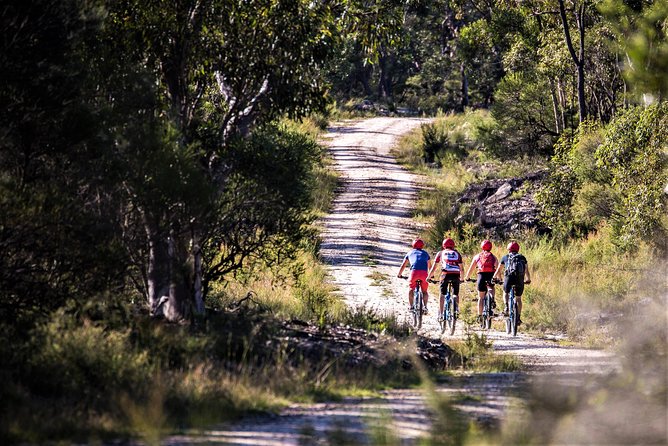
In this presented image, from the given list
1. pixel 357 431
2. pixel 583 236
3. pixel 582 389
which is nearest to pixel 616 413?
pixel 582 389

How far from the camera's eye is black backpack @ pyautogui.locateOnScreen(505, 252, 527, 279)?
16766mm

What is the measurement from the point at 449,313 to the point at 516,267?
4.51 ft

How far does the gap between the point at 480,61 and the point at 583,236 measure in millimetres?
31342

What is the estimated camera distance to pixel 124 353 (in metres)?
9.55

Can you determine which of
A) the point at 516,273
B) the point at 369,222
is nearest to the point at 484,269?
the point at 516,273

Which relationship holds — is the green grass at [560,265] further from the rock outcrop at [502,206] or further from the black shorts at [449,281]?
the black shorts at [449,281]

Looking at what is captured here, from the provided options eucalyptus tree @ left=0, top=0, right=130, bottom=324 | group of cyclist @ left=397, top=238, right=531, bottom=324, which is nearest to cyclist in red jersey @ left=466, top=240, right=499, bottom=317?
group of cyclist @ left=397, top=238, right=531, bottom=324

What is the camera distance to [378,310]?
1883cm

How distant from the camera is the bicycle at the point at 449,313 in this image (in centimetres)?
1693

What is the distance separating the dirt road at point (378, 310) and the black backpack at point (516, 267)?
3.52ft

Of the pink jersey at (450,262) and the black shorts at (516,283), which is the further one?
the pink jersey at (450,262)

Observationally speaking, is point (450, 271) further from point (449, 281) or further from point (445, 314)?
point (445, 314)

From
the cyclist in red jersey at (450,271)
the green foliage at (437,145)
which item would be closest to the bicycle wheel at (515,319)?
the cyclist in red jersey at (450,271)

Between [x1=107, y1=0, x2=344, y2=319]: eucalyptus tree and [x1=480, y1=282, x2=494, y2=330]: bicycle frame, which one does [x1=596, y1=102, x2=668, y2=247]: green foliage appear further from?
[x1=107, y1=0, x2=344, y2=319]: eucalyptus tree
